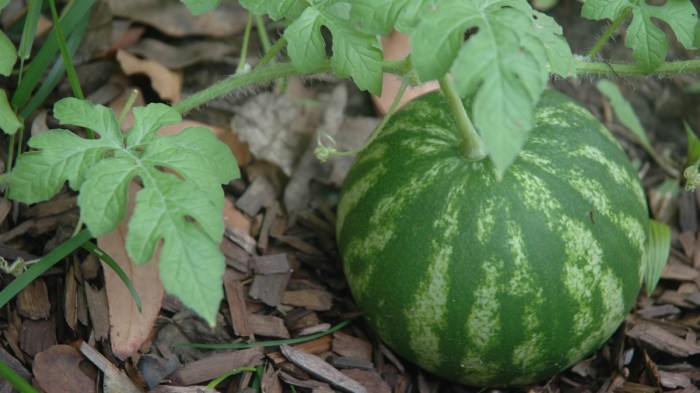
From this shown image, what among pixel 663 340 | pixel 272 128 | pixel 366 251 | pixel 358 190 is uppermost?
pixel 358 190

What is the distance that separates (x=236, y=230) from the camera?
3.21 m

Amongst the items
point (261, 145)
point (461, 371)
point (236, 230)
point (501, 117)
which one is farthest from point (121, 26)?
point (501, 117)

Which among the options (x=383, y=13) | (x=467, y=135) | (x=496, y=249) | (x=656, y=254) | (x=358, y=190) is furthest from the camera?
(x=656, y=254)

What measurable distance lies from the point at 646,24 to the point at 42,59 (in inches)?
79.7

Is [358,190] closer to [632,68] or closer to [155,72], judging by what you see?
[632,68]

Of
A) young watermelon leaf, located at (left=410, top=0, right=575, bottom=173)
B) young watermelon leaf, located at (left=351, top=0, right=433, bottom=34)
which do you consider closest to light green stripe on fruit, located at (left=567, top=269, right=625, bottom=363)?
young watermelon leaf, located at (left=410, top=0, right=575, bottom=173)

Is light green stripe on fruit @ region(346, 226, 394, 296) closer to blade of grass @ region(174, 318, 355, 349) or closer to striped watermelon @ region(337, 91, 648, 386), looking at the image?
striped watermelon @ region(337, 91, 648, 386)

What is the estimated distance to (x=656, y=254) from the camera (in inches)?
124

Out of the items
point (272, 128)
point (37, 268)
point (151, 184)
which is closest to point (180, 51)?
point (272, 128)

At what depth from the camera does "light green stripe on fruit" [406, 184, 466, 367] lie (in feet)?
8.17

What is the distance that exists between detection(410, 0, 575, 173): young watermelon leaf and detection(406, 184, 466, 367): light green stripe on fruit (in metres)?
0.67

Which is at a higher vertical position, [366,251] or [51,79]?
[51,79]

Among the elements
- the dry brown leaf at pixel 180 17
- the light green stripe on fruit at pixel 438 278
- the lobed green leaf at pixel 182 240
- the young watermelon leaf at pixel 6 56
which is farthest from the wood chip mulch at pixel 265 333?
the dry brown leaf at pixel 180 17

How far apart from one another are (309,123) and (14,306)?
151 centimetres
